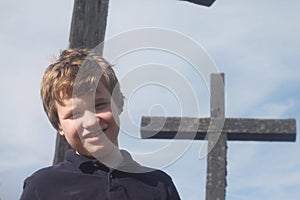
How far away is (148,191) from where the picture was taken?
65.7 inches

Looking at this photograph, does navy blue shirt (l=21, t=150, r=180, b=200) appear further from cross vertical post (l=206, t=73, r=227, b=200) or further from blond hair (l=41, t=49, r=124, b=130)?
cross vertical post (l=206, t=73, r=227, b=200)

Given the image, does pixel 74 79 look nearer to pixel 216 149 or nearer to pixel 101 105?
pixel 101 105

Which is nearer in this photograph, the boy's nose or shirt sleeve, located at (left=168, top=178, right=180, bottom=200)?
the boy's nose

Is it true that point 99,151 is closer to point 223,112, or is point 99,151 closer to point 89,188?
point 89,188

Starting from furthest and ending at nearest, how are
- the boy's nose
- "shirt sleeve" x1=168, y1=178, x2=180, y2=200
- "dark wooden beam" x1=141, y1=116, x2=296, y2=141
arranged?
1. "dark wooden beam" x1=141, y1=116, x2=296, y2=141
2. "shirt sleeve" x1=168, y1=178, x2=180, y2=200
3. the boy's nose

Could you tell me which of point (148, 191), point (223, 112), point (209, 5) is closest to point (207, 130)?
point (223, 112)

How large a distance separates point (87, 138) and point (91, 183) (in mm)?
127

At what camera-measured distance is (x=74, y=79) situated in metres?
1.59

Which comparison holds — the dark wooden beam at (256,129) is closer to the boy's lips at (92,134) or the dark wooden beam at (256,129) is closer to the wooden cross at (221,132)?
the wooden cross at (221,132)

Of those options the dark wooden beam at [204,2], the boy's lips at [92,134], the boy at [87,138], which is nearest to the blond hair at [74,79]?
the boy at [87,138]

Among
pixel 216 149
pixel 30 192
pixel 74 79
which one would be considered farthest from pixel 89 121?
pixel 216 149

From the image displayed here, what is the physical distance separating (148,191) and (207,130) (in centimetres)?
243

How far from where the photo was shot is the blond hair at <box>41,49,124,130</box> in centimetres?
159

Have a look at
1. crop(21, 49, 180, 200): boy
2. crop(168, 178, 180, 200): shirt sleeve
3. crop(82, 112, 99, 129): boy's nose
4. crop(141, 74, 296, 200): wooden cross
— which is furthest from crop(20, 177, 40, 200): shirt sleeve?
crop(141, 74, 296, 200): wooden cross
